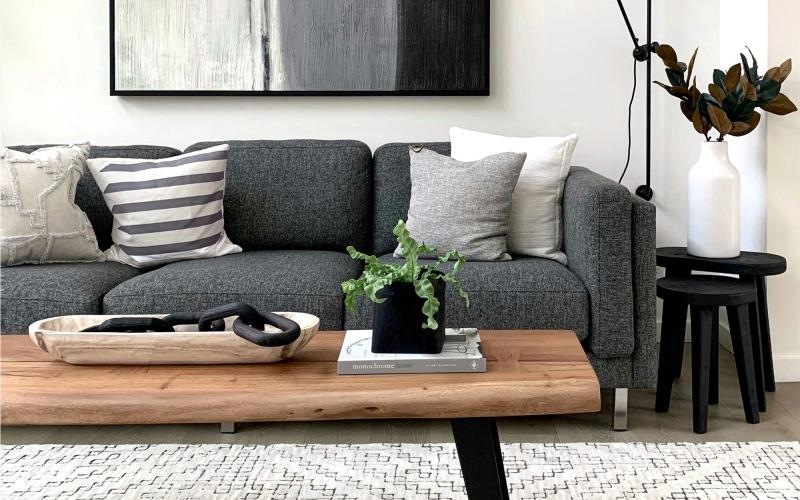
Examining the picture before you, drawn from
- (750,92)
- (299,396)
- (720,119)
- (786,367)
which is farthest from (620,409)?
(299,396)

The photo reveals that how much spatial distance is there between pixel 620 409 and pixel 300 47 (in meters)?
1.91

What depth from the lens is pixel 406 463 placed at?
2.17 meters

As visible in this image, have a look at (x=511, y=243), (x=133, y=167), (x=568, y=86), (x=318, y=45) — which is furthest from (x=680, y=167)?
(x=133, y=167)

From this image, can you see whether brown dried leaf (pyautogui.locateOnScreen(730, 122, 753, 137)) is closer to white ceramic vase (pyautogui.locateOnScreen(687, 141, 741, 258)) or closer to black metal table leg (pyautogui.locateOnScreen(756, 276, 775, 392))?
white ceramic vase (pyautogui.locateOnScreen(687, 141, 741, 258))

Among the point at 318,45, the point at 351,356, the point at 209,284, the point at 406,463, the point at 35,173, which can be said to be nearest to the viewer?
the point at 351,356

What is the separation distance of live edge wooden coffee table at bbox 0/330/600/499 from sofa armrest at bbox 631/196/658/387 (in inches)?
37.9

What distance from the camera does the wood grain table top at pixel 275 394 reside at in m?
1.35

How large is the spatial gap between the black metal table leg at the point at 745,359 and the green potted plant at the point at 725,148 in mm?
256

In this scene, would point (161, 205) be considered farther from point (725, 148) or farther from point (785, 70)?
point (785, 70)

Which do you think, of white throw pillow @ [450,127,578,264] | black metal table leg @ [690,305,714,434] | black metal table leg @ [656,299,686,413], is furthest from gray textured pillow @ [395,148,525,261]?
black metal table leg @ [690,305,714,434]

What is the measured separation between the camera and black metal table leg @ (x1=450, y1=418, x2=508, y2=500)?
4.92 ft

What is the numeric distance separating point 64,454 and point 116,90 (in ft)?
5.47

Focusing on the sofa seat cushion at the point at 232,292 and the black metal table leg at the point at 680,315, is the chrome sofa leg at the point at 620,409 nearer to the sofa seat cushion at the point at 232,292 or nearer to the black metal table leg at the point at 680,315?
the black metal table leg at the point at 680,315

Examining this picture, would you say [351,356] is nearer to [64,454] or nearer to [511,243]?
[64,454]
